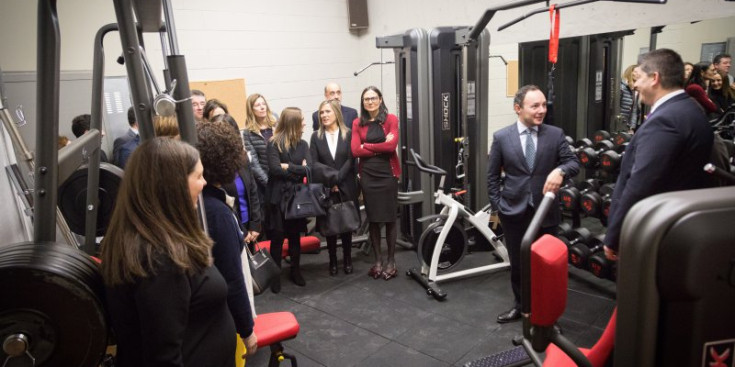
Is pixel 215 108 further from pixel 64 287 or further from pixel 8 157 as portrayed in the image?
pixel 64 287

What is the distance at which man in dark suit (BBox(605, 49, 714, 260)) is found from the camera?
2.17m

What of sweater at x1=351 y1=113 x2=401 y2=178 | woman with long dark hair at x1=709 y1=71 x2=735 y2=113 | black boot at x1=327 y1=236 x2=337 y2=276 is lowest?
black boot at x1=327 y1=236 x2=337 y2=276

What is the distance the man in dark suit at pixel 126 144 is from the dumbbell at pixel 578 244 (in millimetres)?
3414

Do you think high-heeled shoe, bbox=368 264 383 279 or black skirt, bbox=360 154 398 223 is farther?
high-heeled shoe, bbox=368 264 383 279

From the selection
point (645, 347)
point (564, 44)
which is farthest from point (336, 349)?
point (564, 44)

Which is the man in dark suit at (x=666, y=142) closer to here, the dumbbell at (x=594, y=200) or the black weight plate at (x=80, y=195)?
the dumbbell at (x=594, y=200)

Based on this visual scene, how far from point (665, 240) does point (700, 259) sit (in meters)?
0.05

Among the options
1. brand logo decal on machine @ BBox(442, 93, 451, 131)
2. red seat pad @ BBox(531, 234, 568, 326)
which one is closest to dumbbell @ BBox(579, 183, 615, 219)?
brand logo decal on machine @ BBox(442, 93, 451, 131)

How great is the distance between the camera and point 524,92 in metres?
2.96

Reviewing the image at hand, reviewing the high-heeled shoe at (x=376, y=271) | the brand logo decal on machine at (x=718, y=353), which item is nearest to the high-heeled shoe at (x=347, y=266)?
the high-heeled shoe at (x=376, y=271)

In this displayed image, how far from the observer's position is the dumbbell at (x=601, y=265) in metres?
3.39

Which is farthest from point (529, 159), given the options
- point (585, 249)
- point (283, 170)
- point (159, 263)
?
point (159, 263)

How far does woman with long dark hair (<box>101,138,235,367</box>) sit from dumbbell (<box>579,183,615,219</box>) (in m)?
3.15

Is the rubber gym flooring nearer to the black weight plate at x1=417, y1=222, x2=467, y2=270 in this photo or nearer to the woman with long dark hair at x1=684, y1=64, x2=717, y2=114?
the black weight plate at x1=417, y1=222, x2=467, y2=270
